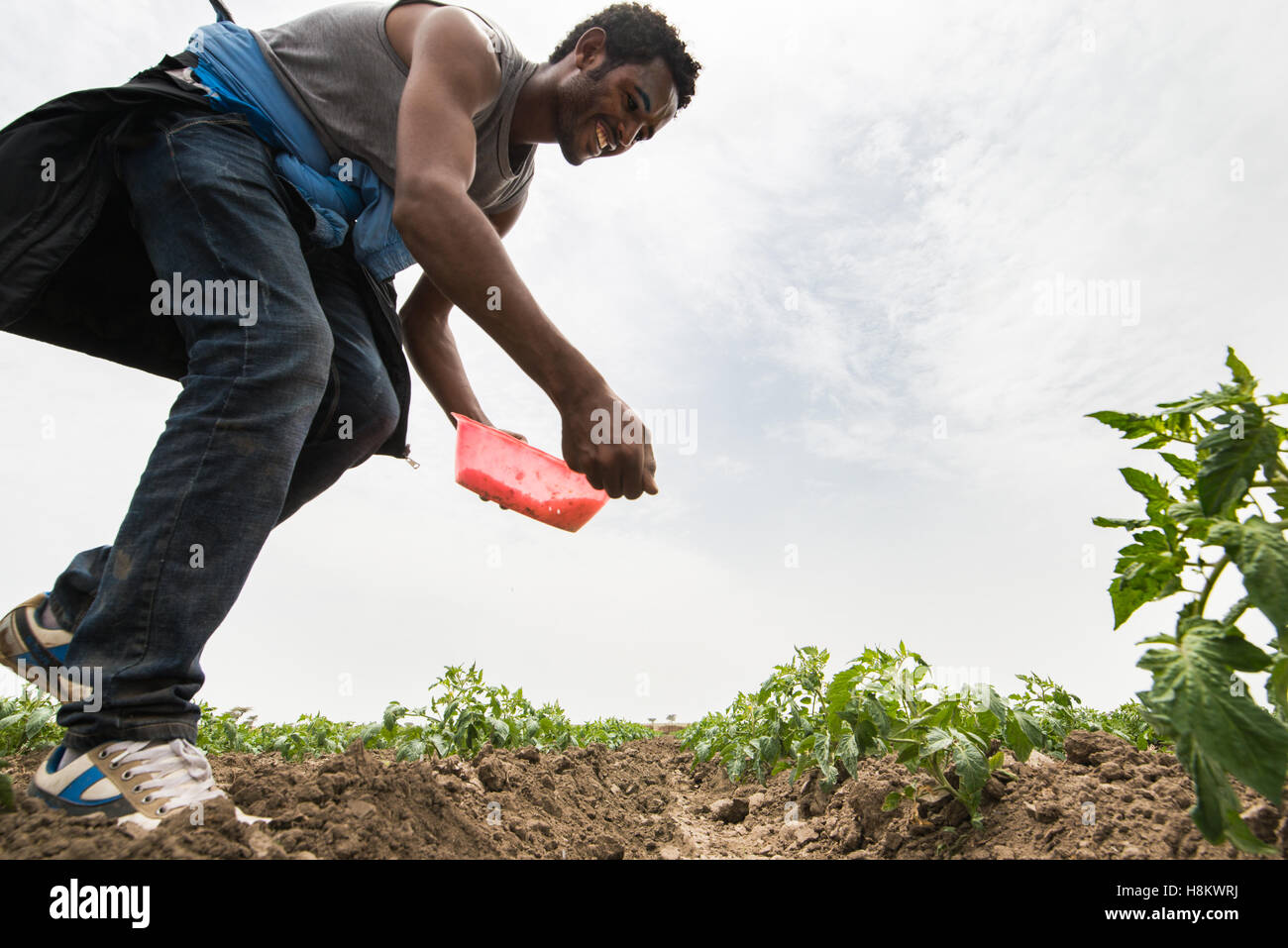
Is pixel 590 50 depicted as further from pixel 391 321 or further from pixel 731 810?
pixel 731 810

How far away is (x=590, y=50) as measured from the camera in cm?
254

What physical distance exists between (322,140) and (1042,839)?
2618 millimetres

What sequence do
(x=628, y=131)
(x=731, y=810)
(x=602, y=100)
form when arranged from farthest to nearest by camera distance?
(x=731, y=810), (x=628, y=131), (x=602, y=100)

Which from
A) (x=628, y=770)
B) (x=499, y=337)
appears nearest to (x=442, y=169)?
(x=499, y=337)

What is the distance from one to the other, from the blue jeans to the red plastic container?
54 centimetres

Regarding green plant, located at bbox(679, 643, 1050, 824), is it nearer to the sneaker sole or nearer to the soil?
the soil

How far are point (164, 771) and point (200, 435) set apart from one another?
703 mm

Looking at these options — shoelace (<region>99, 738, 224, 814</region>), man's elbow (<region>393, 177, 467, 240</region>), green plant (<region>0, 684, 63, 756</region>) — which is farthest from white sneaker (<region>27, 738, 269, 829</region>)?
green plant (<region>0, 684, 63, 756</region>)

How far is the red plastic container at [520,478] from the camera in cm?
230

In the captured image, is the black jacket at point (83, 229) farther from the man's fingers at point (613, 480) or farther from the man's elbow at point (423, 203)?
the man's fingers at point (613, 480)

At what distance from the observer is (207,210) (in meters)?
1.86

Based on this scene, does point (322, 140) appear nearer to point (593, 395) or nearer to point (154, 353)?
point (154, 353)

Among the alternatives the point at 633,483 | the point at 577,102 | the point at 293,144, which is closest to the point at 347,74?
the point at 293,144

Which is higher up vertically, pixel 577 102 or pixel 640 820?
pixel 577 102
